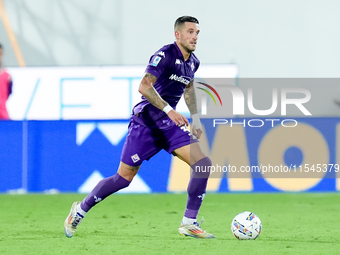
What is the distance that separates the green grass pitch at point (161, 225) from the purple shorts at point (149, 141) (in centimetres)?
67

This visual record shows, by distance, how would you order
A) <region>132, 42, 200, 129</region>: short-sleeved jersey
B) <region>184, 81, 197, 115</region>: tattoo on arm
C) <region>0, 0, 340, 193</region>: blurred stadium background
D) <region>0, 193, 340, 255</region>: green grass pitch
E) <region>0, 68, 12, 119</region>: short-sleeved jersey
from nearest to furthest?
<region>0, 193, 340, 255</region>: green grass pitch → <region>132, 42, 200, 129</region>: short-sleeved jersey → <region>184, 81, 197, 115</region>: tattoo on arm → <region>0, 68, 12, 119</region>: short-sleeved jersey → <region>0, 0, 340, 193</region>: blurred stadium background

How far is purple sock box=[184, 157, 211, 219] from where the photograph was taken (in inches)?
197

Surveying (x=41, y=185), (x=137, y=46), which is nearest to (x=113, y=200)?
(x=41, y=185)

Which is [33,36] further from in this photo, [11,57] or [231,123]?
[231,123]

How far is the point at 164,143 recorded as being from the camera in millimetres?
5160

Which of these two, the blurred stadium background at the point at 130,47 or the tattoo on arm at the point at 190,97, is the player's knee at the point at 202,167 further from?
the blurred stadium background at the point at 130,47

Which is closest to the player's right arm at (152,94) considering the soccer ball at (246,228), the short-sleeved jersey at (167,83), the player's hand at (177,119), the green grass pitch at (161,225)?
the player's hand at (177,119)

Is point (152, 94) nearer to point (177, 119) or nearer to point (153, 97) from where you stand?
point (153, 97)

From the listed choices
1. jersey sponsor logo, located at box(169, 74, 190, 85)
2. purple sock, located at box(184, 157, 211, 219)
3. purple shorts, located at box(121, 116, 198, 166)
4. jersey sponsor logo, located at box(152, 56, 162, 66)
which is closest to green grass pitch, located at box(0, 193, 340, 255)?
purple sock, located at box(184, 157, 211, 219)

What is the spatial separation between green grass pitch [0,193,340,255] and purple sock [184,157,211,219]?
26 centimetres

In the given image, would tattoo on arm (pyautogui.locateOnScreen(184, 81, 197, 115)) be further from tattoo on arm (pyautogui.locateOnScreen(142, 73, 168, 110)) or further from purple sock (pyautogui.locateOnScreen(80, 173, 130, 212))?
purple sock (pyautogui.locateOnScreen(80, 173, 130, 212))

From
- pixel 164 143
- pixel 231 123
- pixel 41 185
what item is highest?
pixel 164 143

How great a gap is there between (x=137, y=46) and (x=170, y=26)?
3.14 feet

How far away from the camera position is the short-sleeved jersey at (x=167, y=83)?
5.05m
